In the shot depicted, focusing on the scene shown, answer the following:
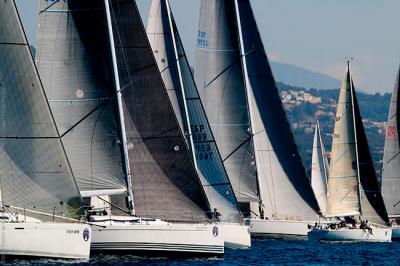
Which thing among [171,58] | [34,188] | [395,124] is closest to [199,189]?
[34,188]

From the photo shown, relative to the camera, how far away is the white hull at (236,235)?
49.0 metres

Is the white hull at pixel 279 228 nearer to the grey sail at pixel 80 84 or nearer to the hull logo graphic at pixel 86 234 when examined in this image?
the grey sail at pixel 80 84

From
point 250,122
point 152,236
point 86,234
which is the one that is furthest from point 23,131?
point 250,122

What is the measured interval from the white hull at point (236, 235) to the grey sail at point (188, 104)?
4.47 feet

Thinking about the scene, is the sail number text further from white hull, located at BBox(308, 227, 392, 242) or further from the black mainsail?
white hull, located at BBox(308, 227, 392, 242)

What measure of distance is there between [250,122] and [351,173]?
37.5ft

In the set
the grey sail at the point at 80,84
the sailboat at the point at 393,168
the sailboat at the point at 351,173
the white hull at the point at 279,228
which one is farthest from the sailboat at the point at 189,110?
the sailboat at the point at 393,168

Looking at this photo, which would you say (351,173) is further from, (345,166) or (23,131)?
(23,131)

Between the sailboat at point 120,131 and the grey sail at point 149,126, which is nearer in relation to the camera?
the sailboat at point 120,131

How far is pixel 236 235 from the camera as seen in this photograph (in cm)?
4931

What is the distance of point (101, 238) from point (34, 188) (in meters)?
3.56

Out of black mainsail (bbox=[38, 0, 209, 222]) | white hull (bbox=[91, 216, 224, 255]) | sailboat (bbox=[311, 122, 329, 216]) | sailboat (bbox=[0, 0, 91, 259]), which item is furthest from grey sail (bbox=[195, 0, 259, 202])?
sailboat (bbox=[311, 122, 329, 216])

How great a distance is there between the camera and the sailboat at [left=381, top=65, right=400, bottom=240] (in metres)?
72.1

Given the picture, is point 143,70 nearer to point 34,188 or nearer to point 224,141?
point 34,188
